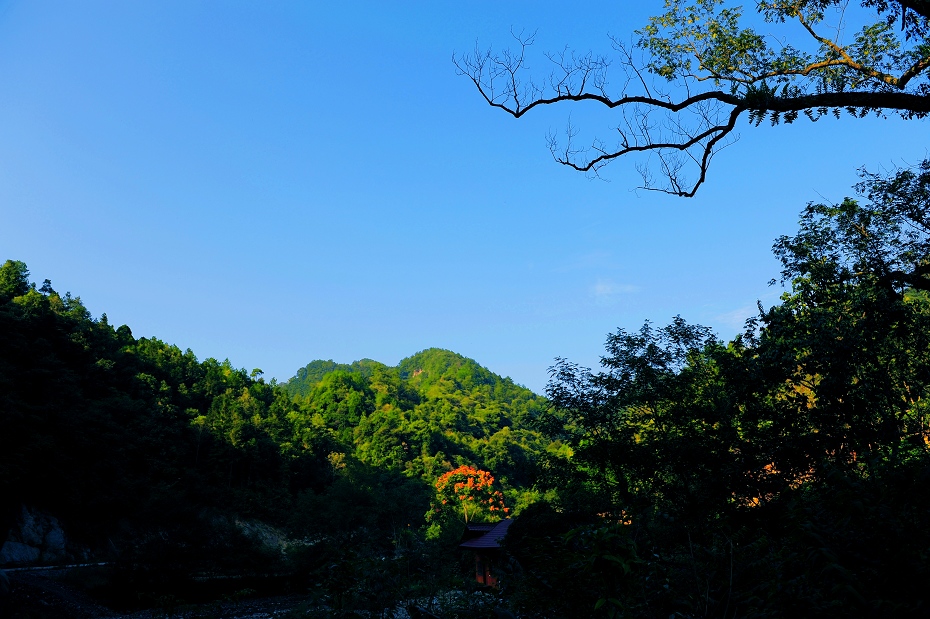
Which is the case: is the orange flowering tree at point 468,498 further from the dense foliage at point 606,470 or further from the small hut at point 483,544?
the small hut at point 483,544

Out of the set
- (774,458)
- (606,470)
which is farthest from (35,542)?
(774,458)

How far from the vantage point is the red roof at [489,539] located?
86.0 ft

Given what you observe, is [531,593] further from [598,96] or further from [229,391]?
[229,391]

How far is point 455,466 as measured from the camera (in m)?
60.0

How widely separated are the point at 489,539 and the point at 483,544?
648mm

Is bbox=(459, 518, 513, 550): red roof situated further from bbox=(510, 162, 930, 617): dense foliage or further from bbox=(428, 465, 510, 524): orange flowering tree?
bbox=(428, 465, 510, 524): orange flowering tree

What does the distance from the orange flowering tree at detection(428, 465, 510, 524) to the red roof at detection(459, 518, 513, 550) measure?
13.7m

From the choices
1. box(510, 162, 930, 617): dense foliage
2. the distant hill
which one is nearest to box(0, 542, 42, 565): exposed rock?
box(510, 162, 930, 617): dense foliage

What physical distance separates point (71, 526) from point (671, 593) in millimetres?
36184

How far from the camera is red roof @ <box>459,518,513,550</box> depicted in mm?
26211

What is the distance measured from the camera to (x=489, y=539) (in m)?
27.2

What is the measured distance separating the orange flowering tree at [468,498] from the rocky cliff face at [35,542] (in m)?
22.6

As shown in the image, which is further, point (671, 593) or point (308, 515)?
point (308, 515)

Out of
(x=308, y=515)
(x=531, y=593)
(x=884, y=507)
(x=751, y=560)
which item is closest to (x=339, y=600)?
(x=531, y=593)
